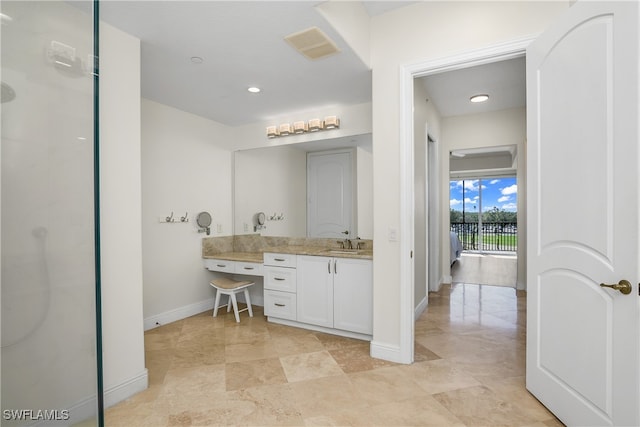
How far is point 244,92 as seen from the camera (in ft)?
10.6

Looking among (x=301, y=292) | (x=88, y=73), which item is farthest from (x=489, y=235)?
(x=88, y=73)

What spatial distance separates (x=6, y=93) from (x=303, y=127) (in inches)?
110

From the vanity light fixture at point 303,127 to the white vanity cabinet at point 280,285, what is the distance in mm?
1479

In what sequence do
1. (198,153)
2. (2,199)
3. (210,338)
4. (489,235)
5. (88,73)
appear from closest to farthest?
1. (2,199)
2. (88,73)
3. (210,338)
4. (198,153)
5. (489,235)

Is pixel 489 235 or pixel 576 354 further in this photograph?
pixel 489 235

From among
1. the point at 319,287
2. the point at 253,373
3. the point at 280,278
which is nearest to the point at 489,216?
the point at 319,287

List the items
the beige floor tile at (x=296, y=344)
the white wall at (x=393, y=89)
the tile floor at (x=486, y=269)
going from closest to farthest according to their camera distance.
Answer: the white wall at (x=393, y=89), the beige floor tile at (x=296, y=344), the tile floor at (x=486, y=269)

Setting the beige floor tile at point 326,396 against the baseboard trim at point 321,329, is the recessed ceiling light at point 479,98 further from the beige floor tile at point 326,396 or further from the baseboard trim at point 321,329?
the beige floor tile at point 326,396

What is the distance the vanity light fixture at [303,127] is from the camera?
362 cm

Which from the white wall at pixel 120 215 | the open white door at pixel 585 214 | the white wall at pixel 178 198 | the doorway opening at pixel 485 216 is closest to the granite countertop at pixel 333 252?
the white wall at pixel 178 198

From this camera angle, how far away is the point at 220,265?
12.8 ft

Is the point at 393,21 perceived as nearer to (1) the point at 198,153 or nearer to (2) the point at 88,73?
(2) the point at 88,73

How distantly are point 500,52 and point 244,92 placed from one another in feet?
7.30

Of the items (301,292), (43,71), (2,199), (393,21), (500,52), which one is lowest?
(301,292)
